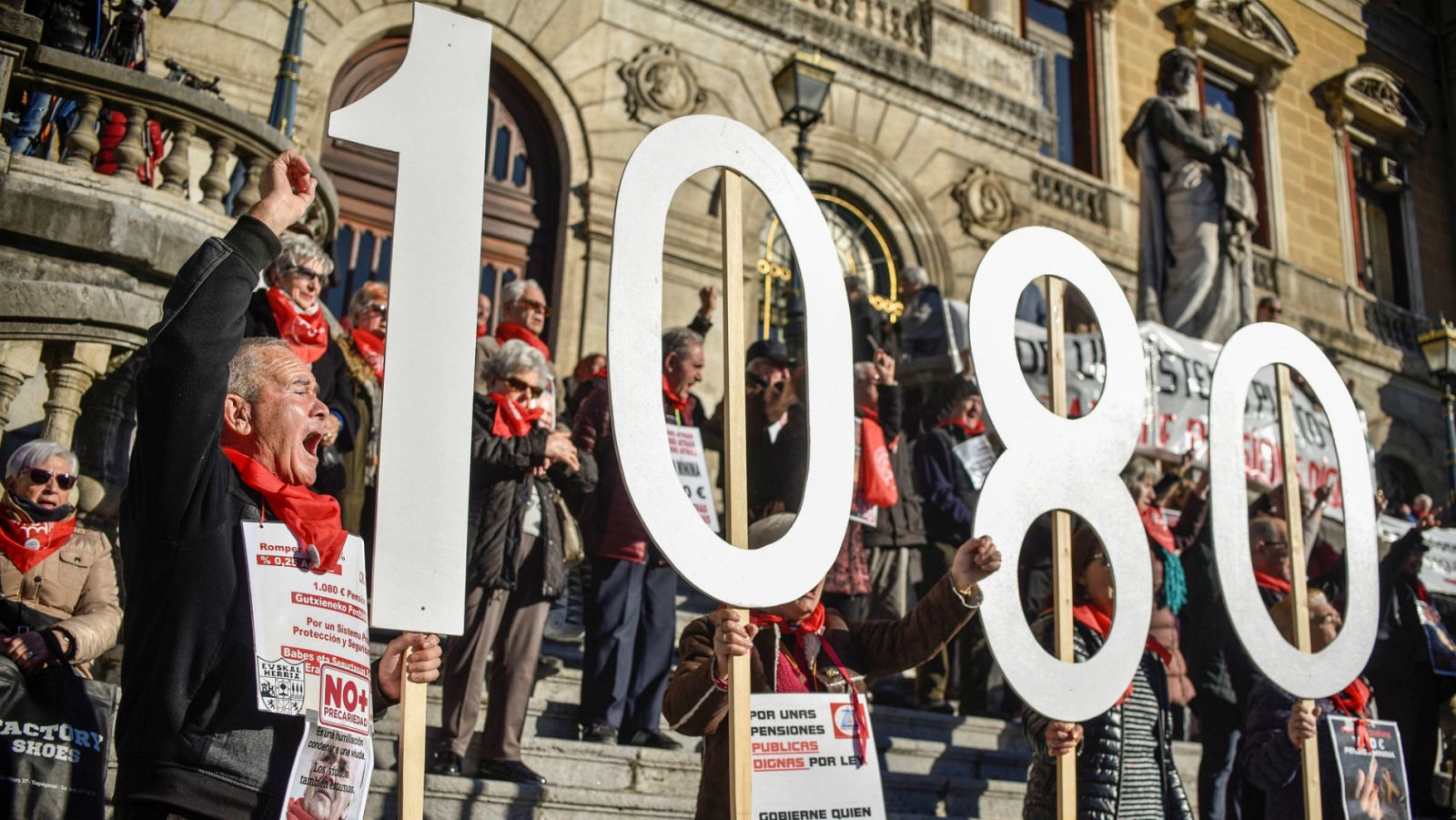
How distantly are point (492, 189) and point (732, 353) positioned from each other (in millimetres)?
8163

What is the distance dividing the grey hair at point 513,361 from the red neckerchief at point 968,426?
2683 millimetres

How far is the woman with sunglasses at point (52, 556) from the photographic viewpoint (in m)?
3.93

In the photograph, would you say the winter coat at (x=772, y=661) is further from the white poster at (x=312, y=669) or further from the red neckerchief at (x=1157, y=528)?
the red neckerchief at (x=1157, y=528)

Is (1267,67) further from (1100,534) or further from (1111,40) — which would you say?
(1100,534)

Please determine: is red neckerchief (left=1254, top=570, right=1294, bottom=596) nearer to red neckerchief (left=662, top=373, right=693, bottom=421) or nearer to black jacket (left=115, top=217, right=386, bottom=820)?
red neckerchief (left=662, top=373, right=693, bottom=421)

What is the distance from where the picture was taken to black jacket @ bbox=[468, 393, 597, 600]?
4.82m

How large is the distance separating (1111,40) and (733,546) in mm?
16040

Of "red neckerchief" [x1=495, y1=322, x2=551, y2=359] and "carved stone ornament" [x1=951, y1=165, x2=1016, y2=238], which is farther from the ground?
"carved stone ornament" [x1=951, y1=165, x2=1016, y2=238]

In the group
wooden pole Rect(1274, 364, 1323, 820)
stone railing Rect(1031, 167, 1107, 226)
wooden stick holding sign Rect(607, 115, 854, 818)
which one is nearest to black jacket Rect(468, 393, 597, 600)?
wooden stick holding sign Rect(607, 115, 854, 818)

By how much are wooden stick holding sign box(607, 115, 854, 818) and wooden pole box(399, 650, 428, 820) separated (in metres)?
0.66

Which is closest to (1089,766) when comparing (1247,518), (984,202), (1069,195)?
(1247,518)

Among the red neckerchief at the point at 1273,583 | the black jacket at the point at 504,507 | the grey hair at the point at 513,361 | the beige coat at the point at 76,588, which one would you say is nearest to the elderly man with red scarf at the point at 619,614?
the black jacket at the point at 504,507

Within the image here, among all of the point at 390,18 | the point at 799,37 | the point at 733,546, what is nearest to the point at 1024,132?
the point at 799,37

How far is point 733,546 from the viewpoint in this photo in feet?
11.0
